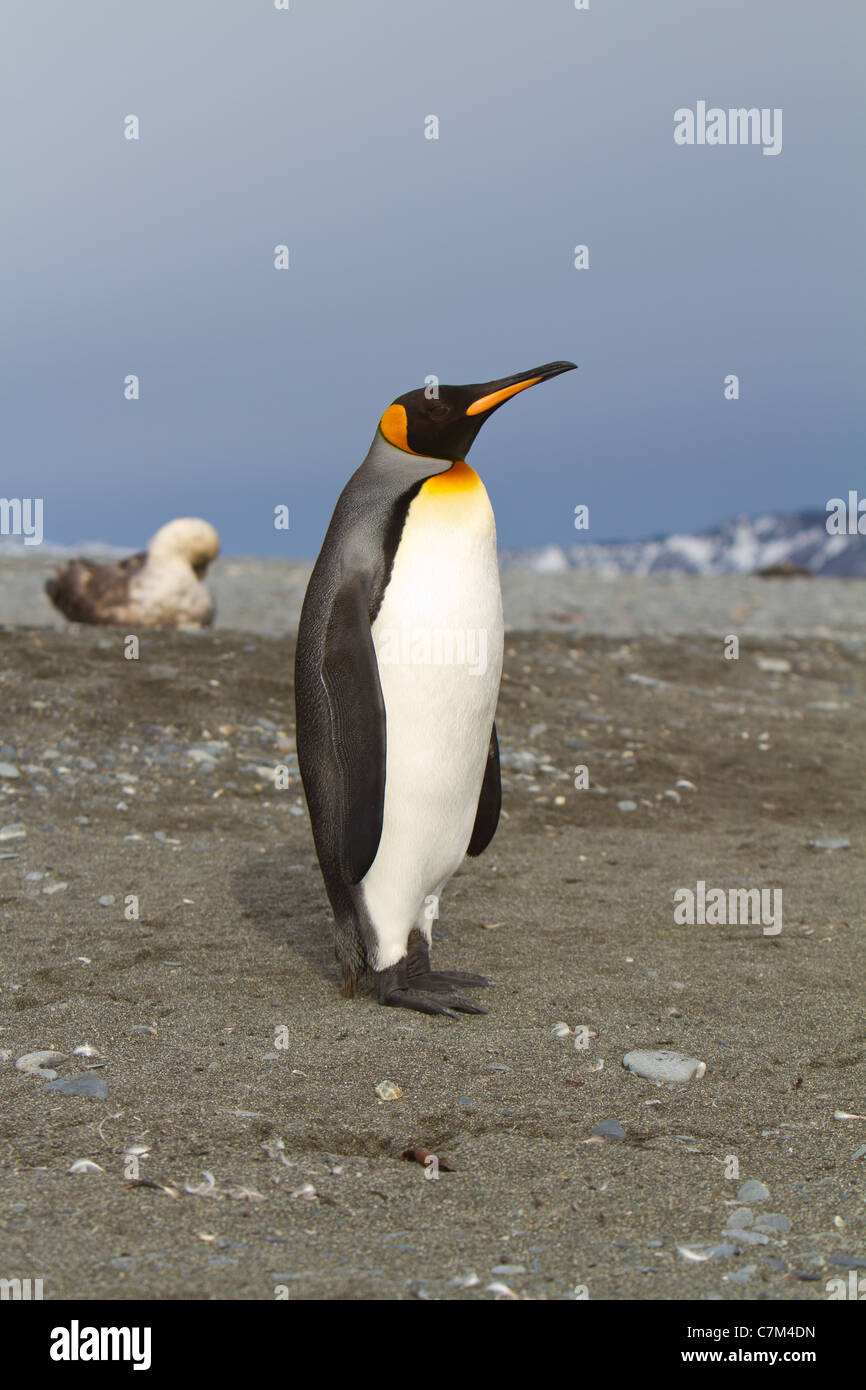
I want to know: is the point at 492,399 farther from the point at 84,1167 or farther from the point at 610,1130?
the point at 84,1167

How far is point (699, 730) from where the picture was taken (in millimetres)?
10633

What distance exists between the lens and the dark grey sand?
2906mm

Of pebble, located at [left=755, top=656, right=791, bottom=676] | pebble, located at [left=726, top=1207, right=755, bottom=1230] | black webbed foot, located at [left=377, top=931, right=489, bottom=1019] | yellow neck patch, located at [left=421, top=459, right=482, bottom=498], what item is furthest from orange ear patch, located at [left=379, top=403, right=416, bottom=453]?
pebble, located at [left=755, top=656, right=791, bottom=676]

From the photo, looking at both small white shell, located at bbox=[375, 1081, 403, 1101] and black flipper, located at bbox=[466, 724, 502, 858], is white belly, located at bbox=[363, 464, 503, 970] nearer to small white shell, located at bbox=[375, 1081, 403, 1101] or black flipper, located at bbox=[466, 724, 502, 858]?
black flipper, located at bbox=[466, 724, 502, 858]

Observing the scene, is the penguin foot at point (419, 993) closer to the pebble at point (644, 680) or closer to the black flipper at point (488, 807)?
the black flipper at point (488, 807)

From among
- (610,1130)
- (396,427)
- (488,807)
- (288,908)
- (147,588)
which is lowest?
(288,908)

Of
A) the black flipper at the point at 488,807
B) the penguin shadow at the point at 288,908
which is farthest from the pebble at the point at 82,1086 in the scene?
the black flipper at the point at 488,807

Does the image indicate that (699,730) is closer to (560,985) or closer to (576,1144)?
(560,985)

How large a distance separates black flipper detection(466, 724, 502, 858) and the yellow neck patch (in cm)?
118

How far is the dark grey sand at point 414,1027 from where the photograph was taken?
291cm

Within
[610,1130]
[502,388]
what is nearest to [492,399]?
[502,388]

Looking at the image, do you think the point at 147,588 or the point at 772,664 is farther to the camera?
the point at 772,664

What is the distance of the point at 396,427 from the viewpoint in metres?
4.62

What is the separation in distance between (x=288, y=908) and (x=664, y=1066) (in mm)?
2396
